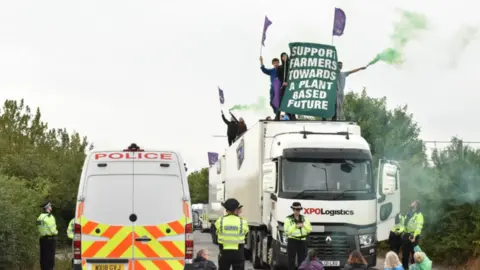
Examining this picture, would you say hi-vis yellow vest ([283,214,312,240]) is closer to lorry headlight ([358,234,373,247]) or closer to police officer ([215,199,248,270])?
lorry headlight ([358,234,373,247])

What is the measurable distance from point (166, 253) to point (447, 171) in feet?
40.4

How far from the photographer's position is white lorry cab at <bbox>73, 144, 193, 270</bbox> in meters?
13.7

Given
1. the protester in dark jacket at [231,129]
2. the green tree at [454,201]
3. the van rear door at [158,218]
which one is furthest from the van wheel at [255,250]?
the van rear door at [158,218]

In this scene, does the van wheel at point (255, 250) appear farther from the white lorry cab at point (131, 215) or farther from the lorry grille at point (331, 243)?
the white lorry cab at point (131, 215)

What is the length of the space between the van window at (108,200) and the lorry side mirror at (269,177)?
21.8ft

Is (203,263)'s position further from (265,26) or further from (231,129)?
(231,129)

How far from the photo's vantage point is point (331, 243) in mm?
20047

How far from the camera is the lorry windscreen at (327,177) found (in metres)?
20.0

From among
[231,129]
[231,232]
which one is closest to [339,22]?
[231,129]

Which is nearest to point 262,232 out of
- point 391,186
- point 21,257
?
point 391,186

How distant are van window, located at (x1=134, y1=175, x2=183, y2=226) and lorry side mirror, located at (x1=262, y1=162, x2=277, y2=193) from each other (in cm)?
632

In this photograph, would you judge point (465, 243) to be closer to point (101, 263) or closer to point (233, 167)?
point (233, 167)

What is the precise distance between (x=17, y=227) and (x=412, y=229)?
363 inches

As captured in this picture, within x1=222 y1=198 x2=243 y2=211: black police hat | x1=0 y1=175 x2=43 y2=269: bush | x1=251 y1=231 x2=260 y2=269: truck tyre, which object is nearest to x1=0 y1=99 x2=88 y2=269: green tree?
x1=0 y1=175 x2=43 y2=269: bush
